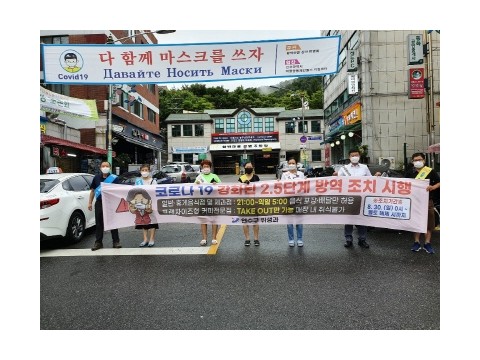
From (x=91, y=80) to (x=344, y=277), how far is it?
5.48 metres

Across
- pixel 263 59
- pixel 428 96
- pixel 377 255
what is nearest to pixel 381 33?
pixel 428 96

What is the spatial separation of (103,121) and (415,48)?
755 inches

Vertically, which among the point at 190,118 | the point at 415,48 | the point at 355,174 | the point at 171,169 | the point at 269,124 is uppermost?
the point at 190,118

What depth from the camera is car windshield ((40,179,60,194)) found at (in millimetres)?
6086

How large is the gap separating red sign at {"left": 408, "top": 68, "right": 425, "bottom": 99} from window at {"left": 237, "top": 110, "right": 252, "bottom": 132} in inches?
921

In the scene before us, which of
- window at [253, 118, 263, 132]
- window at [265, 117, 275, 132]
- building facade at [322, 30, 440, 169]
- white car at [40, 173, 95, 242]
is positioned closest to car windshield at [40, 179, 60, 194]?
white car at [40, 173, 95, 242]

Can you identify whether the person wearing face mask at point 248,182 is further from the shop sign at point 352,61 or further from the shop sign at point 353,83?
the shop sign at point 352,61

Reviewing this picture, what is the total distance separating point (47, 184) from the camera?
6.28 metres

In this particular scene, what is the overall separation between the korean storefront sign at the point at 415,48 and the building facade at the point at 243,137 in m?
20.5

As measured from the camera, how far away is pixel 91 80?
19.2 feet

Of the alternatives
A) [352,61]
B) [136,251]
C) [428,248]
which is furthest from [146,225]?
[352,61]

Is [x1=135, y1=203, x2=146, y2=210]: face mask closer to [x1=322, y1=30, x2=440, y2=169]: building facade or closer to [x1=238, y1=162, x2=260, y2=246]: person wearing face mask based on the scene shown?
[x1=238, y1=162, x2=260, y2=246]: person wearing face mask

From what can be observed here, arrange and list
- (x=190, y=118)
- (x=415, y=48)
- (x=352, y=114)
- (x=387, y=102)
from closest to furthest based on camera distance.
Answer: (x=415, y=48)
(x=387, y=102)
(x=352, y=114)
(x=190, y=118)

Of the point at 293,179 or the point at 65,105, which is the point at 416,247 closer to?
the point at 293,179
